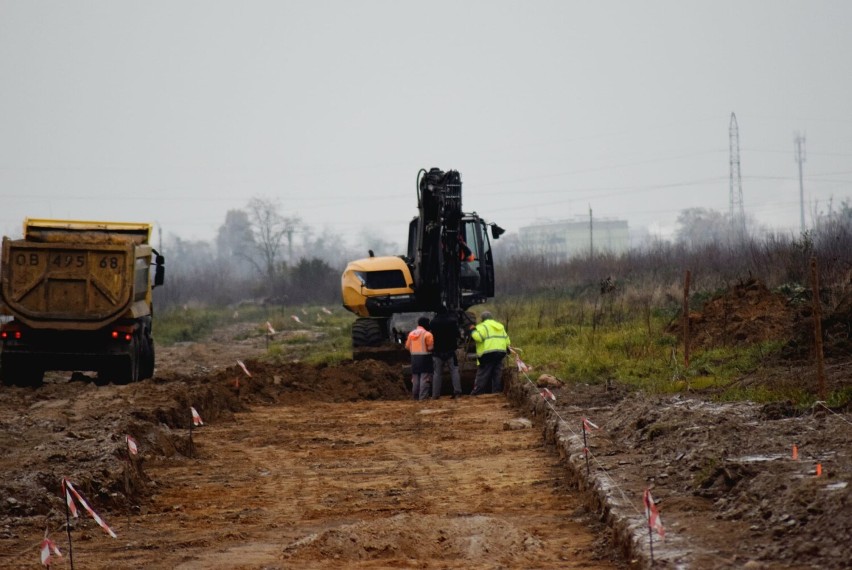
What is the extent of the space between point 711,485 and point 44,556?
4929mm

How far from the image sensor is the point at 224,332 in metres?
46.8

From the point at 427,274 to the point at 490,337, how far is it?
2879mm

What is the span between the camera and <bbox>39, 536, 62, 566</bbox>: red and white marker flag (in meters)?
7.73

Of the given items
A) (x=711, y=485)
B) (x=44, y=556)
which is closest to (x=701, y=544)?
(x=711, y=485)

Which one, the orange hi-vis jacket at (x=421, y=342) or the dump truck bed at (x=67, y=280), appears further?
the dump truck bed at (x=67, y=280)

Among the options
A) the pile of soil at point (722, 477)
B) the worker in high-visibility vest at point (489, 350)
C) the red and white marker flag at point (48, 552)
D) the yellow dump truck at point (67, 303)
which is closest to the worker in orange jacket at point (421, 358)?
the worker in high-visibility vest at point (489, 350)

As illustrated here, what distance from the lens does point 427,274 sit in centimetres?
2345

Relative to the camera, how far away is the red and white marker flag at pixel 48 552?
7727 mm

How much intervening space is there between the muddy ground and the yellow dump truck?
118 inches

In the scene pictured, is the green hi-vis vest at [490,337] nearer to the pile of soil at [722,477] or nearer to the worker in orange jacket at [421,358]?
the worker in orange jacket at [421,358]

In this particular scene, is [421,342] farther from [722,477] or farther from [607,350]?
[722,477]

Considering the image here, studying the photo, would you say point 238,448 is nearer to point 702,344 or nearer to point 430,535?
point 430,535

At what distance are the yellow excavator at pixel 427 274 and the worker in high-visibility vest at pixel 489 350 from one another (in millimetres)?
1735

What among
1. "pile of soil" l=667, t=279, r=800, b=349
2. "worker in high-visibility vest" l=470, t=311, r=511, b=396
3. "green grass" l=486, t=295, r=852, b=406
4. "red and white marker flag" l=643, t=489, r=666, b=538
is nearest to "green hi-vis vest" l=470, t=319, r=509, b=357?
"worker in high-visibility vest" l=470, t=311, r=511, b=396
